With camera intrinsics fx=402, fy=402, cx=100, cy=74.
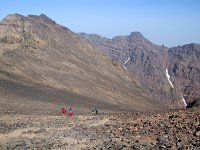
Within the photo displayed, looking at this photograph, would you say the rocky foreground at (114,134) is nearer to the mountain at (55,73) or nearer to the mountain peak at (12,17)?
the mountain at (55,73)

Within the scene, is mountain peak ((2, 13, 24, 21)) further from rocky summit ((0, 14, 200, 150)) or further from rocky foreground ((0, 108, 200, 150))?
rocky foreground ((0, 108, 200, 150))

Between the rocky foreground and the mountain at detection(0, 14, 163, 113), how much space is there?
22.7 m

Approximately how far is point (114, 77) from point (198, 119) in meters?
86.5

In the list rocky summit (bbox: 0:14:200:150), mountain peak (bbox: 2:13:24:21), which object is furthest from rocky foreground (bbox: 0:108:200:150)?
mountain peak (bbox: 2:13:24:21)

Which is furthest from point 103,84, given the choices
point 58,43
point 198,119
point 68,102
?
point 198,119

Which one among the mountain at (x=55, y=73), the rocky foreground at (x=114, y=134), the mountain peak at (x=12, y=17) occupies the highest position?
the mountain peak at (x=12, y=17)

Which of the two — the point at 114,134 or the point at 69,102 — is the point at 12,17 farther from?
the point at 114,134

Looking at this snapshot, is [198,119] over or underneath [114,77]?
underneath

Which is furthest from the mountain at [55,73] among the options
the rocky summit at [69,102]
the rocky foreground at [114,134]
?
the rocky foreground at [114,134]

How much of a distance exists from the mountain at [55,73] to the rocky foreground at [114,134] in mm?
22709

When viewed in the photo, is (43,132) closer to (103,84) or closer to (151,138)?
(151,138)

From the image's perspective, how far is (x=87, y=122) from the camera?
1111 inches

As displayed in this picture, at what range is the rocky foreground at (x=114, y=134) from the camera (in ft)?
Result: 61.6

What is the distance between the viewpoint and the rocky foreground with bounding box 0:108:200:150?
1877 cm
